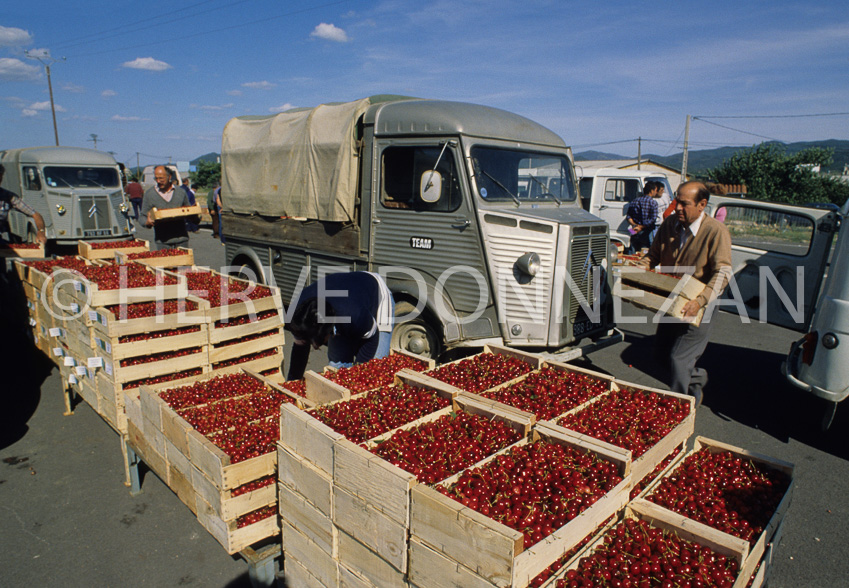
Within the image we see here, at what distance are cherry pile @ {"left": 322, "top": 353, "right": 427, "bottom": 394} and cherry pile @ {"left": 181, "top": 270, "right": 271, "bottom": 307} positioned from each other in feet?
5.84

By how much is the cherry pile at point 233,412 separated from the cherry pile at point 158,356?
1.09 metres

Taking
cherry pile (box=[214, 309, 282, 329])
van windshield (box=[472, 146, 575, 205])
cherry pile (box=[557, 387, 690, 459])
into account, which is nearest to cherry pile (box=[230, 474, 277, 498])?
cherry pile (box=[557, 387, 690, 459])

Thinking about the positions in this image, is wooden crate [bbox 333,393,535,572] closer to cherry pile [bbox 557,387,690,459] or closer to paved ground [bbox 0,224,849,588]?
cherry pile [bbox 557,387,690,459]

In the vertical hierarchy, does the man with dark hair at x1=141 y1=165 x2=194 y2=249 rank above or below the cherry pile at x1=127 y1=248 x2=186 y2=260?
above

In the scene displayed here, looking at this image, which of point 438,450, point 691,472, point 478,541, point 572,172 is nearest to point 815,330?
point 691,472

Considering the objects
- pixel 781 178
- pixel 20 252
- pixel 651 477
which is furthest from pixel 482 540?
pixel 781 178

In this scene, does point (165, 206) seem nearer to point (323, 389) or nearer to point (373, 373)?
point (373, 373)

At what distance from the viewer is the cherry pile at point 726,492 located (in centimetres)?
280

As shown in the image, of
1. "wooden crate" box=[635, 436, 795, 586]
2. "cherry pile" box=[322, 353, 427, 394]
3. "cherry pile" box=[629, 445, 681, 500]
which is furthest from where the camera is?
"cherry pile" box=[322, 353, 427, 394]

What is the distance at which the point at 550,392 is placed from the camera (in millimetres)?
3861

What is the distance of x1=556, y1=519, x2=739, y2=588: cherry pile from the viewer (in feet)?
7.54

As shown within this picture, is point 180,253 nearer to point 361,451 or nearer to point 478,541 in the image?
point 361,451

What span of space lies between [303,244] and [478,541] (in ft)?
20.9

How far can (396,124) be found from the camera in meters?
6.47
